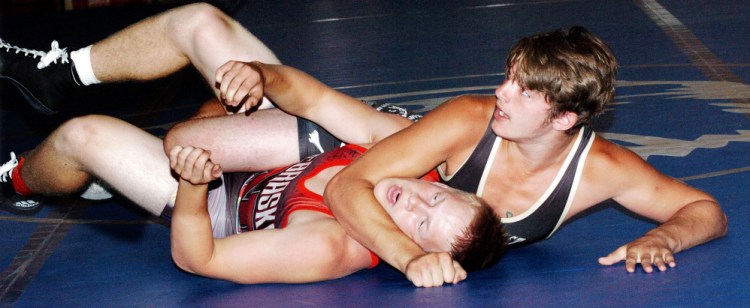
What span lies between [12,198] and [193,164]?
4.86ft

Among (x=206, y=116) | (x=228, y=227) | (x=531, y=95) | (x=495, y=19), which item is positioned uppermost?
(x=531, y=95)

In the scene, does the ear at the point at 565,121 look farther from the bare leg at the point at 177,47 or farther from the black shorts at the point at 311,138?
the bare leg at the point at 177,47

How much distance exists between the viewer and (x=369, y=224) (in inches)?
118

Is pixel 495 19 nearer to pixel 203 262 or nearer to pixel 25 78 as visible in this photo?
pixel 25 78

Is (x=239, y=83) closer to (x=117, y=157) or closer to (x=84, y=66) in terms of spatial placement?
(x=117, y=157)

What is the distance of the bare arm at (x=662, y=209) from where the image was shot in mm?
3066

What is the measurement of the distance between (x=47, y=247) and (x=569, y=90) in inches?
75.2

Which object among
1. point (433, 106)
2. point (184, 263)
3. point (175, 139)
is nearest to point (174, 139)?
point (175, 139)

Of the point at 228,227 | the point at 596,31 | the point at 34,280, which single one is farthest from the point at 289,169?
the point at 596,31

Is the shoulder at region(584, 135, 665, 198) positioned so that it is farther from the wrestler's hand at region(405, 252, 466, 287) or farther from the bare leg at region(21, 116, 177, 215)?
the bare leg at region(21, 116, 177, 215)

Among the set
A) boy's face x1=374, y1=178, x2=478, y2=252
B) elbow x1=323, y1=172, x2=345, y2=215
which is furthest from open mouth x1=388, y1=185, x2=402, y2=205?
elbow x1=323, y1=172, x2=345, y2=215

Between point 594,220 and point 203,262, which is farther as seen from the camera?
point 594,220

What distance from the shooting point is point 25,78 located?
3934 mm

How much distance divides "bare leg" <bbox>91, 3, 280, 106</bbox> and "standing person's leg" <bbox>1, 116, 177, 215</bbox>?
14.9 inches
